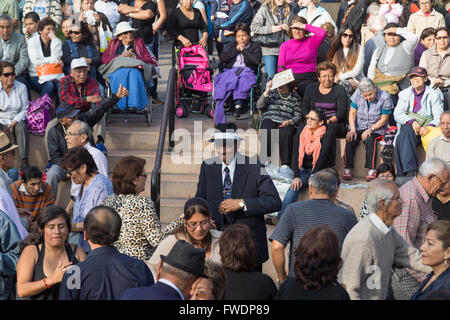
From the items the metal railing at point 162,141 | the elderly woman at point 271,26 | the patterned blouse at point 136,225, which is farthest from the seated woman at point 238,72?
the patterned blouse at point 136,225

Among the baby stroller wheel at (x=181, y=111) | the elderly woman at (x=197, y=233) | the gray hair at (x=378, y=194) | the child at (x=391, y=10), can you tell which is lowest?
the baby stroller wheel at (x=181, y=111)

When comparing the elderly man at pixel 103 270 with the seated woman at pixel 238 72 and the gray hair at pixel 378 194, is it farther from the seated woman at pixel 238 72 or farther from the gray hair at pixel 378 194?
the seated woman at pixel 238 72

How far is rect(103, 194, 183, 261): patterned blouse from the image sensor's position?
5.96 m

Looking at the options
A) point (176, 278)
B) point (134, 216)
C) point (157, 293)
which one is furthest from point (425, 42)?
point (157, 293)

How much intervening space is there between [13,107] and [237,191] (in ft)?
14.3

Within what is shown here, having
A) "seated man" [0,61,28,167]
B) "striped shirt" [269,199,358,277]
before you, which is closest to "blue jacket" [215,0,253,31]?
"seated man" [0,61,28,167]

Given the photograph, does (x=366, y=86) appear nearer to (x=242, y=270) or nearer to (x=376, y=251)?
(x=376, y=251)

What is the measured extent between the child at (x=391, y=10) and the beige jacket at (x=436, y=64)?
2.05 m

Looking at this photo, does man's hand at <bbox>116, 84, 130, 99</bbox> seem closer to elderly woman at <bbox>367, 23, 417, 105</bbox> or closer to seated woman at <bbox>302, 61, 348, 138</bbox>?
seated woman at <bbox>302, 61, 348, 138</bbox>

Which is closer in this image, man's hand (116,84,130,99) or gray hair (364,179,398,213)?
gray hair (364,179,398,213)

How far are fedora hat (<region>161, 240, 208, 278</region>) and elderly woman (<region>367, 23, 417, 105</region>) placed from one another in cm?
692

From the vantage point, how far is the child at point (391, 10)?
505 inches

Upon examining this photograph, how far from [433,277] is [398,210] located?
2.07ft

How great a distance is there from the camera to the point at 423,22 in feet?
40.8
